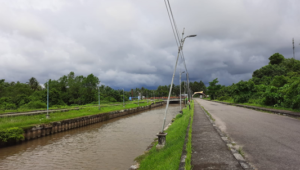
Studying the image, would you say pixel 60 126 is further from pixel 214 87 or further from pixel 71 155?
pixel 214 87

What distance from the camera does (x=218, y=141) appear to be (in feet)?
27.0

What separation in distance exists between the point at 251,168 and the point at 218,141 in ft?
10.4

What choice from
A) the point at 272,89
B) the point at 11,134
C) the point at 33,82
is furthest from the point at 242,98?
the point at 33,82

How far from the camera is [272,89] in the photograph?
26438mm

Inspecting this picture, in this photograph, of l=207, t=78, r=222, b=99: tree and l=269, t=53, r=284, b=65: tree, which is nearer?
l=269, t=53, r=284, b=65: tree

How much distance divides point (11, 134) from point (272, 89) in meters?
30.2

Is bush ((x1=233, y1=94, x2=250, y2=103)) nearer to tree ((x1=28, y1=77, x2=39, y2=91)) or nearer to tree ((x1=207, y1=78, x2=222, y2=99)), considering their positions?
tree ((x1=207, y1=78, x2=222, y2=99))

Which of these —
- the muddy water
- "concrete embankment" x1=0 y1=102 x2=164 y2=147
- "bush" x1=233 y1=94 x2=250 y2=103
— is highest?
"bush" x1=233 y1=94 x2=250 y2=103

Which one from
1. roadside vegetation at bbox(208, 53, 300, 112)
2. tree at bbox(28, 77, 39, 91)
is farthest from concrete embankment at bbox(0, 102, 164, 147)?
tree at bbox(28, 77, 39, 91)

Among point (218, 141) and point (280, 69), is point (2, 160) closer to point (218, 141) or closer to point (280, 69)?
point (218, 141)

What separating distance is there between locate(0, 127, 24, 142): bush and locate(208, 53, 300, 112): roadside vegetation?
24910mm

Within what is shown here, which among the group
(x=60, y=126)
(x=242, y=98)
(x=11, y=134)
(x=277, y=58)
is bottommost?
(x=60, y=126)

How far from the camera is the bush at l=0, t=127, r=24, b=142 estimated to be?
1470 cm

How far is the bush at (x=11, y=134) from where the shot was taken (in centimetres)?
1470
